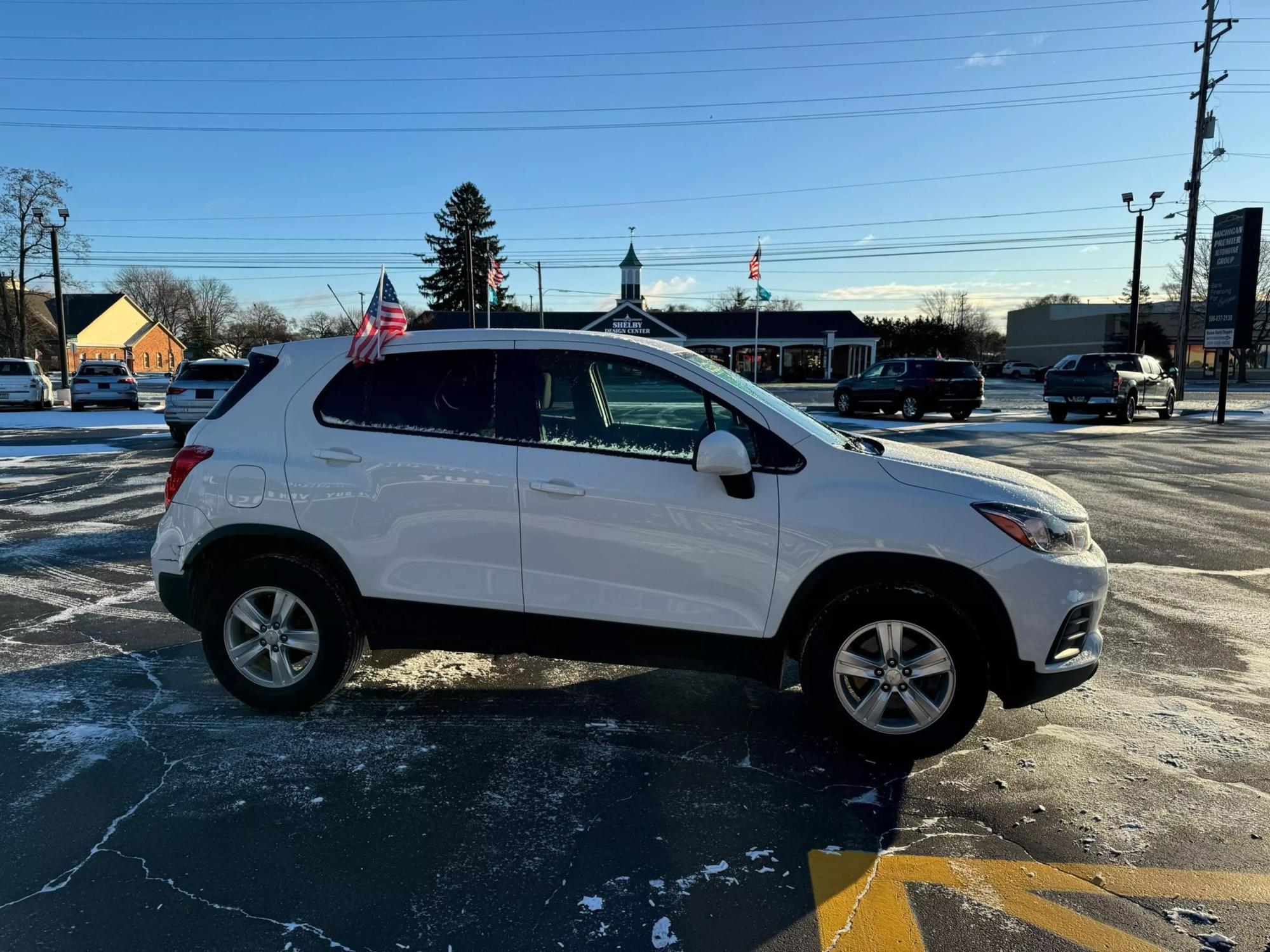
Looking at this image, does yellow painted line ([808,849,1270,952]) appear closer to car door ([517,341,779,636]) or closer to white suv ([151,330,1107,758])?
white suv ([151,330,1107,758])

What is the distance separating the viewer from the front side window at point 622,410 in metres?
3.68

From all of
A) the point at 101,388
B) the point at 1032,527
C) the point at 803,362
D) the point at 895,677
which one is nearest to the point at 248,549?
the point at 895,677

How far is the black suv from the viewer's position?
76.1 feet

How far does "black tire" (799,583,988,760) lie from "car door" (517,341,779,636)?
0.97 ft

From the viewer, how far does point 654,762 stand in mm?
3607

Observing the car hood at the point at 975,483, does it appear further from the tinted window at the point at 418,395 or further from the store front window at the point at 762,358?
the store front window at the point at 762,358

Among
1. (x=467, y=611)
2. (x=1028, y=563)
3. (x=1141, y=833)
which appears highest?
(x=1028, y=563)

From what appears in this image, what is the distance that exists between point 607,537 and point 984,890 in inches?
76.4

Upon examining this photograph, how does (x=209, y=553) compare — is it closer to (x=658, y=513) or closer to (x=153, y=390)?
(x=658, y=513)

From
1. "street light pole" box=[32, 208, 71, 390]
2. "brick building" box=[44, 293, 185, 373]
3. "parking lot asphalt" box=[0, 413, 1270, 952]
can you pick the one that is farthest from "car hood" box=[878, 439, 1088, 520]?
"brick building" box=[44, 293, 185, 373]

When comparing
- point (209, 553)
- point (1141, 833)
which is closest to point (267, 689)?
point (209, 553)

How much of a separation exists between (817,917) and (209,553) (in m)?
3.24

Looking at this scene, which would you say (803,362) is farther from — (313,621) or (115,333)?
(115,333)

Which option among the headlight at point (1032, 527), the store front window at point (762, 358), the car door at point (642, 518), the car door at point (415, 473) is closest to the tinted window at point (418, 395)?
the car door at point (415, 473)
